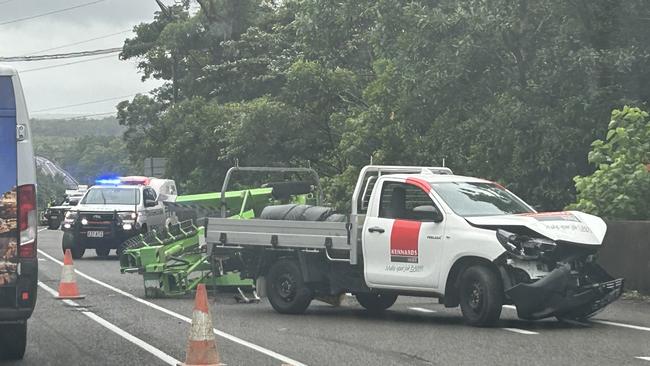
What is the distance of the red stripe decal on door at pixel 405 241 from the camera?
1396 centimetres

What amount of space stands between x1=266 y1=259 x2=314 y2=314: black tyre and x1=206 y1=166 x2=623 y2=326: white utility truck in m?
0.01

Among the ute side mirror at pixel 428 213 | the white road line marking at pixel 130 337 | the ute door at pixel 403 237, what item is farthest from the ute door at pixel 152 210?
the ute side mirror at pixel 428 213

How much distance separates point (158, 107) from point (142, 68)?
2.27m

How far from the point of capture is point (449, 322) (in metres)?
14.2

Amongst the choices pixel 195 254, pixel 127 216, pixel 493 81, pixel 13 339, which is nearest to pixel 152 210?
pixel 127 216

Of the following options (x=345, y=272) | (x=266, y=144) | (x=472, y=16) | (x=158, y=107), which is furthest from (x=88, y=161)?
(x=345, y=272)

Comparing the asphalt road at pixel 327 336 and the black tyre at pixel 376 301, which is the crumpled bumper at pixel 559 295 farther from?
the black tyre at pixel 376 301

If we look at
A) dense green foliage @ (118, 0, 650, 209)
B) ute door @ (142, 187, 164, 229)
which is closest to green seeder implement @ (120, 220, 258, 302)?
dense green foliage @ (118, 0, 650, 209)

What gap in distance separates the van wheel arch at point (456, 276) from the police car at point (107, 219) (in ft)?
50.2

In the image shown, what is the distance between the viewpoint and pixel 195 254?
58.9 feet

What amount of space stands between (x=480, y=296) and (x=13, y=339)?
5.11m

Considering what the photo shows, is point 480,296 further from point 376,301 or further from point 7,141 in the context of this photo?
point 7,141

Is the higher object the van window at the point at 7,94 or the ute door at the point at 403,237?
the van window at the point at 7,94

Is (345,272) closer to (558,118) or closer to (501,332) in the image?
(501,332)
